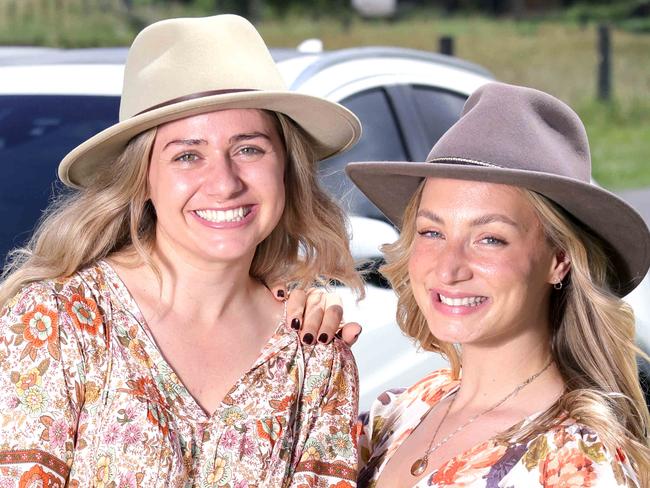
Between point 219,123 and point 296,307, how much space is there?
49cm

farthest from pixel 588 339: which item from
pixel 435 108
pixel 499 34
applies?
pixel 499 34

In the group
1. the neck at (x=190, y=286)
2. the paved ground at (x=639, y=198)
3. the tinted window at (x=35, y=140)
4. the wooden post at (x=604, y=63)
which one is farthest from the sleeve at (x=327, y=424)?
the wooden post at (x=604, y=63)

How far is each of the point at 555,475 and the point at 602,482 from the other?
87 mm

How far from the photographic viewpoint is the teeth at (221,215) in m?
2.77

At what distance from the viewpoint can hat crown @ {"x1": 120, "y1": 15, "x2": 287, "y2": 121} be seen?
2797 millimetres

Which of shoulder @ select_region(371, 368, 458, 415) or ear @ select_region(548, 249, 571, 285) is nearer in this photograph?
ear @ select_region(548, 249, 571, 285)

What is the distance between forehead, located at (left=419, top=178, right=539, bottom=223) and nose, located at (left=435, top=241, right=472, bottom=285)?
7 centimetres

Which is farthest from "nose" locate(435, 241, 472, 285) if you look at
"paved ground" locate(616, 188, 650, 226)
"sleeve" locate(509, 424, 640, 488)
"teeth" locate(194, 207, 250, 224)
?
"paved ground" locate(616, 188, 650, 226)

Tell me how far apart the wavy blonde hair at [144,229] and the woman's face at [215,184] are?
8 centimetres

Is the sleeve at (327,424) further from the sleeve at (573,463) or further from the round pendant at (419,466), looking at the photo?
the sleeve at (573,463)

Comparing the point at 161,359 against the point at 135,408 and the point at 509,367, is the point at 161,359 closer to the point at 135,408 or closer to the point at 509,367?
the point at 135,408

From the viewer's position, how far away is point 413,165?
2.63 meters

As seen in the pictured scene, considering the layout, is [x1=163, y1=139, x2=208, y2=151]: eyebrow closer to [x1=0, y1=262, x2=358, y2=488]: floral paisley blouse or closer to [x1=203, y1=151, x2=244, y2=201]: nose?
[x1=203, y1=151, x2=244, y2=201]: nose

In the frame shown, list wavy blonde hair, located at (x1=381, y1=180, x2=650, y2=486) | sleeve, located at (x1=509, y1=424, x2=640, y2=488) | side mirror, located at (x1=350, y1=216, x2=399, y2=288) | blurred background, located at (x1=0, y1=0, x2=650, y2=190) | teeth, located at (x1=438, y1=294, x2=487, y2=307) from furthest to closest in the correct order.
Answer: blurred background, located at (x1=0, y1=0, x2=650, y2=190) → side mirror, located at (x1=350, y1=216, x2=399, y2=288) → teeth, located at (x1=438, y1=294, x2=487, y2=307) → wavy blonde hair, located at (x1=381, y1=180, x2=650, y2=486) → sleeve, located at (x1=509, y1=424, x2=640, y2=488)
